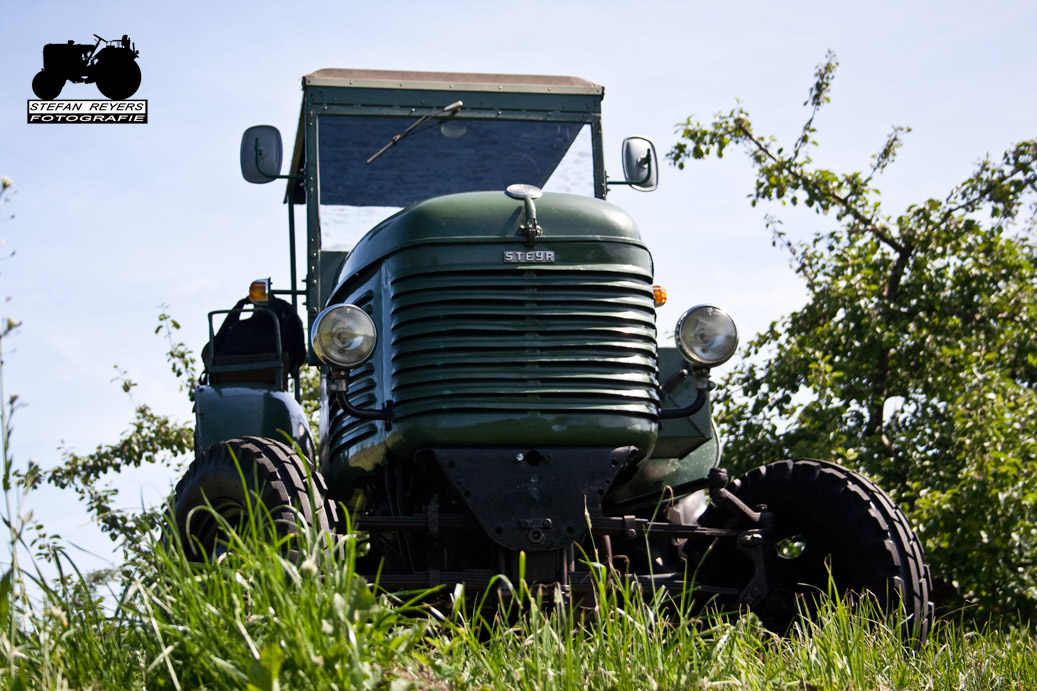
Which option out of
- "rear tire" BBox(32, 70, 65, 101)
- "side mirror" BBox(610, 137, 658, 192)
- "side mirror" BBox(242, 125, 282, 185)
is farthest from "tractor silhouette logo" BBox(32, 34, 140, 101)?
"side mirror" BBox(610, 137, 658, 192)

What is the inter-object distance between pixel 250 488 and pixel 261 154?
7.35ft

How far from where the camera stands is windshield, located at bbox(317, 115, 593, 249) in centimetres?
622

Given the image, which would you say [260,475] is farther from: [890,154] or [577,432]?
[890,154]

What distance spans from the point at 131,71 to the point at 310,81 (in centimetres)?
161

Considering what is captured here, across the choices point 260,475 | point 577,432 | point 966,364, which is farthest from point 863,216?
point 260,475

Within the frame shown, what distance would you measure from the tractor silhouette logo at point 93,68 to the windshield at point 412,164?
1.64 metres

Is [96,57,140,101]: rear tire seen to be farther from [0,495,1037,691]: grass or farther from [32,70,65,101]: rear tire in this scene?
[0,495,1037,691]: grass

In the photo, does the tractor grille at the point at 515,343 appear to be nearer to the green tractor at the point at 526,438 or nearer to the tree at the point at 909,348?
the green tractor at the point at 526,438

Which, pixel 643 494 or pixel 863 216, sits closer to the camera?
pixel 643 494

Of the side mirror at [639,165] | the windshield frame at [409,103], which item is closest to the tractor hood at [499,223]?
the windshield frame at [409,103]

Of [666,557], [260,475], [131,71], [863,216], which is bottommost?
[666,557]

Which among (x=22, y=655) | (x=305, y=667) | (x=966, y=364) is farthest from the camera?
(x=966, y=364)

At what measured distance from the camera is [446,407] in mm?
4711

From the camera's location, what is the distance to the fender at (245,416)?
5773 millimetres
